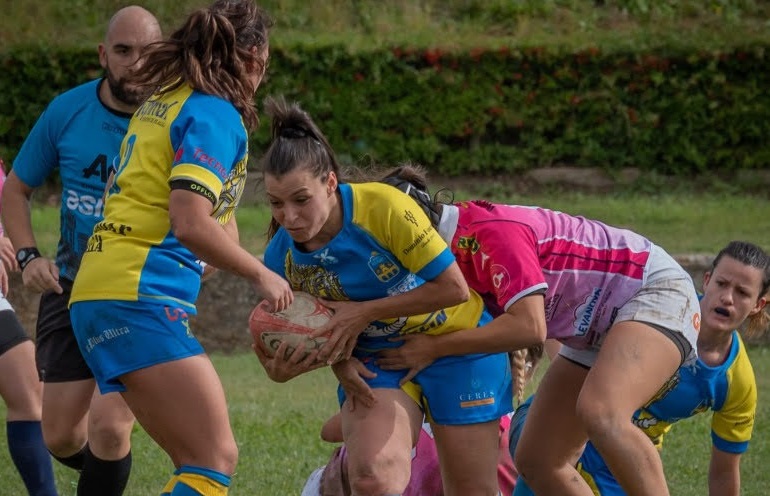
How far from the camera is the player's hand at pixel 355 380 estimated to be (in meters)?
4.64

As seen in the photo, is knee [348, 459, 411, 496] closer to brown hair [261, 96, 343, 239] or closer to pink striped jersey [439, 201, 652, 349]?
pink striped jersey [439, 201, 652, 349]

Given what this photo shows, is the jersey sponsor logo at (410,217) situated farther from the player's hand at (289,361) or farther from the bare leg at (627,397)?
the bare leg at (627,397)

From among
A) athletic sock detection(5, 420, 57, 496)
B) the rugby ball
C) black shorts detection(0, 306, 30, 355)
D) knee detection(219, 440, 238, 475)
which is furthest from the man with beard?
knee detection(219, 440, 238, 475)

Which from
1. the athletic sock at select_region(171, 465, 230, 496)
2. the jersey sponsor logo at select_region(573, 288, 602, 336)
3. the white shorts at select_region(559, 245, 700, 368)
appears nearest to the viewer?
the athletic sock at select_region(171, 465, 230, 496)

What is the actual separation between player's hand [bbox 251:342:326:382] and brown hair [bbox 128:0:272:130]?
2.59 ft

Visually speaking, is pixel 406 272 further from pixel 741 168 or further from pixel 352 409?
pixel 741 168

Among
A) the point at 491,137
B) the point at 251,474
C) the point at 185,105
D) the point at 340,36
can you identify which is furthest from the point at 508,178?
the point at 185,105

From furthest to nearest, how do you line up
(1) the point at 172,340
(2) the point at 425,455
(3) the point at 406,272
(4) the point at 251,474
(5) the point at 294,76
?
(5) the point at 294,76 < (4) the point at 251,474 < (2) the point at 425,455 < (3) the point at 406,272 < (1) the point at 172,340

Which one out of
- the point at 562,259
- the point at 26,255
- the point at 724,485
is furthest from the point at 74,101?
the point at 724,485

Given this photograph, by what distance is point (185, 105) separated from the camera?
4.16m

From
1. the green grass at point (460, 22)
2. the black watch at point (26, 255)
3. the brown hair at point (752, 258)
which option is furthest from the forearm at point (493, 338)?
the green grass at point (460, 22)

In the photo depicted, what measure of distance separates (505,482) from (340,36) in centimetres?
1102

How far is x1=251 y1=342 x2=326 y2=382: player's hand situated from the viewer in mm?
4508

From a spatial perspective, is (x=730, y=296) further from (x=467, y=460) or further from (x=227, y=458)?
(x=227, y=458)
